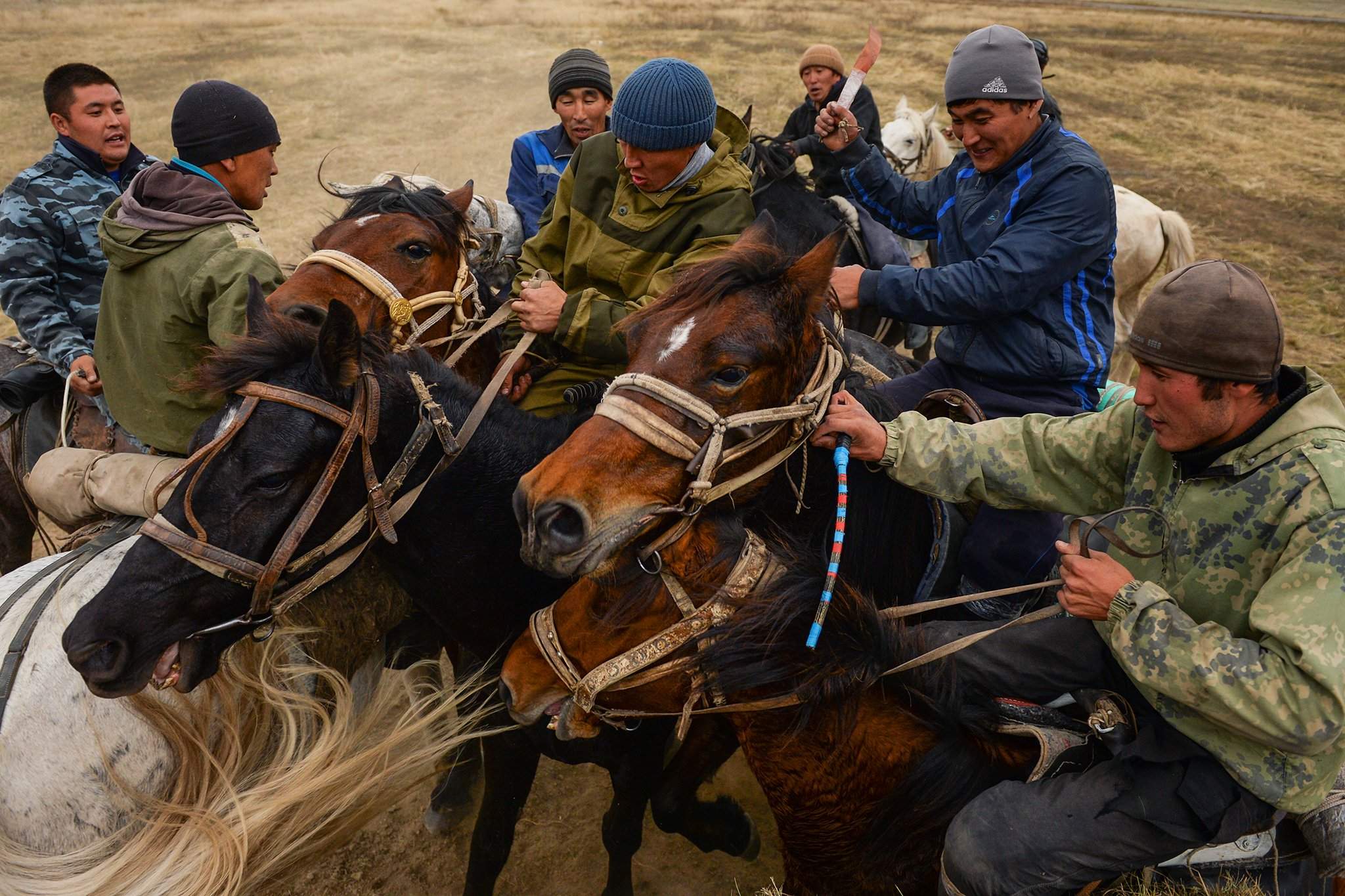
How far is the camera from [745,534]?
239 cm

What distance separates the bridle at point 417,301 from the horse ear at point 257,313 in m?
0.70

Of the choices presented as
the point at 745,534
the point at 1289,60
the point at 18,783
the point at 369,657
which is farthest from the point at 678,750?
the point at 1289,60

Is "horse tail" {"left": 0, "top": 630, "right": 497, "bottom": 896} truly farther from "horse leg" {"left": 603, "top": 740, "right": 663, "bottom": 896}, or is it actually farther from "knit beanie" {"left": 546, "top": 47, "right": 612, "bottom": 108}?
"knit beanie" {"left": 546, "top": 47, "right": 612, "bottom": 108}

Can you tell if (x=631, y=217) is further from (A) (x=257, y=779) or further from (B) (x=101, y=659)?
(A) (x=257, y=779)

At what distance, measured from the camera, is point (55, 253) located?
4574mm

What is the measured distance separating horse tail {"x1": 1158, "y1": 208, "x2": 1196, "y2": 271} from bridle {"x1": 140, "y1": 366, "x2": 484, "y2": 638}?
779 centimetres

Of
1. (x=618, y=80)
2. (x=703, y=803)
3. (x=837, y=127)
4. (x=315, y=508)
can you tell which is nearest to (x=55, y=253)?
(x=315, y=508)

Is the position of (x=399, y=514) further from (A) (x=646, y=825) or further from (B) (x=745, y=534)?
(A) (x=646, y=825)

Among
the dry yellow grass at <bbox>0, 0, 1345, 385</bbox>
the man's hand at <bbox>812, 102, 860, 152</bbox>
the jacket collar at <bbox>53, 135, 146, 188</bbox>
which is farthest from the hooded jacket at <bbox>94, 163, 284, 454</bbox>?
the dry yellow grass at <bbox>0, 0, 1345, 385</bbox>

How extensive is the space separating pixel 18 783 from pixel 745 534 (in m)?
2.47

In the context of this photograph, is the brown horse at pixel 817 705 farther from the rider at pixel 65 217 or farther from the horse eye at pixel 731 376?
the rider at pixel 65 217

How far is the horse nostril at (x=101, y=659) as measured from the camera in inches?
96.0

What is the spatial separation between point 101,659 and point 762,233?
234cm

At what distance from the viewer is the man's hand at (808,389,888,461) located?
254cm
